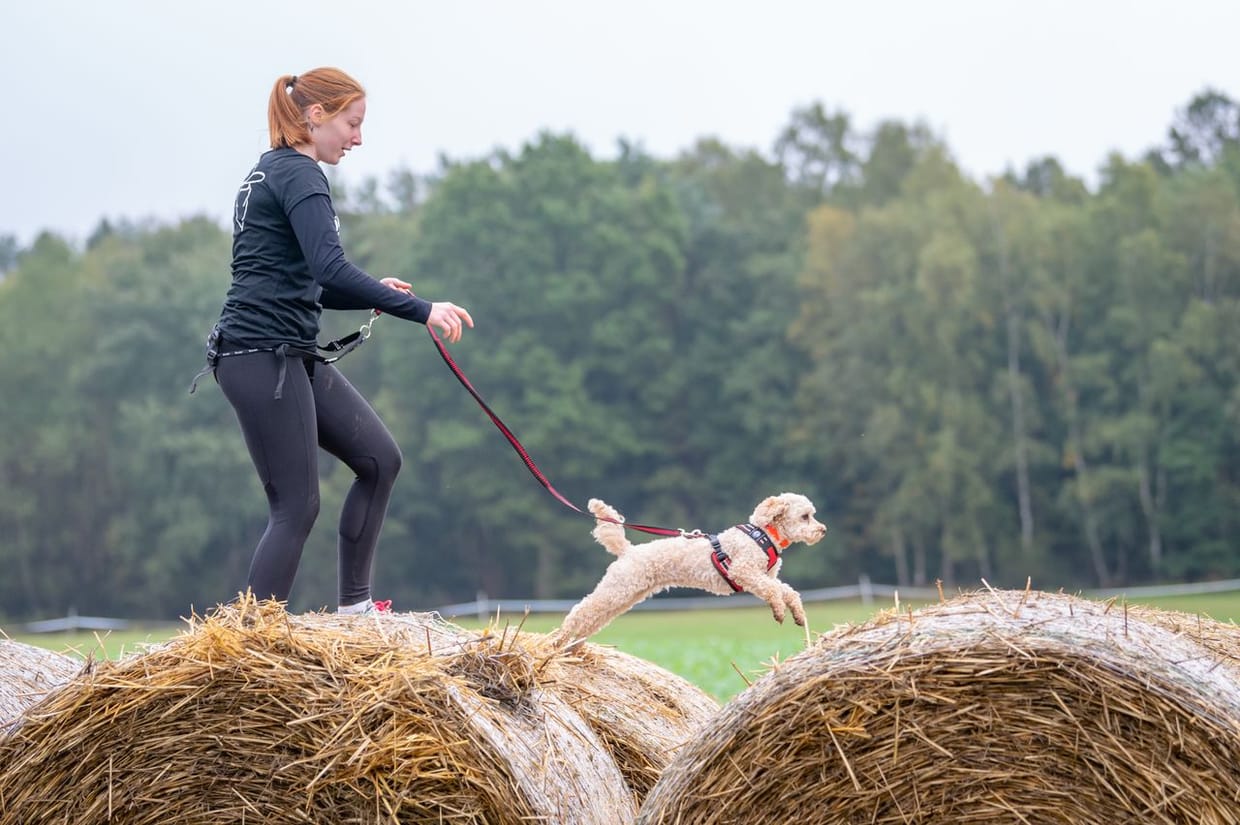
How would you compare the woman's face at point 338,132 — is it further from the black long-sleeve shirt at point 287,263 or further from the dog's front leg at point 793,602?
the dog's front leg at point 793,602

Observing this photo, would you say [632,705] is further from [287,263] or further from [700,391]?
[700,391]

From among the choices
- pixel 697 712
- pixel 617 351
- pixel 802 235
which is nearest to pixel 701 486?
pixel 617 351

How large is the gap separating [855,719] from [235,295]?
8.91 ft

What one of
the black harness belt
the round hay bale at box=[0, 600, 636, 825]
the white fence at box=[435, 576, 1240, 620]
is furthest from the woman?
the white fence at box=[435, 576, 1240, 620]

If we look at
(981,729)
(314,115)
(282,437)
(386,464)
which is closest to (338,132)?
(314,115)

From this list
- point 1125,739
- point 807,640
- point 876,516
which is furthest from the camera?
point 876,516

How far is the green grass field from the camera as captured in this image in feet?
36.6

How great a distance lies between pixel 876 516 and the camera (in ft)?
164

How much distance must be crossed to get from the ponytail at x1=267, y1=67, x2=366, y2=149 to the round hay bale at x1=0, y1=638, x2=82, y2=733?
2008 mm

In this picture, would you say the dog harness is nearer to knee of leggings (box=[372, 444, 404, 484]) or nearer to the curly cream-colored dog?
the curly cream-colored dog

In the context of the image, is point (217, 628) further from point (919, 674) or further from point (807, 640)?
point (919, 674)

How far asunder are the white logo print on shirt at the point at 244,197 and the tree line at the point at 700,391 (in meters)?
41.4

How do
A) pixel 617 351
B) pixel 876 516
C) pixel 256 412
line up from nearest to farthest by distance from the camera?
Result: pixel 256 412
pixel 876 516
pixel 617 351

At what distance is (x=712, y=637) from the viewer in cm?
2581
